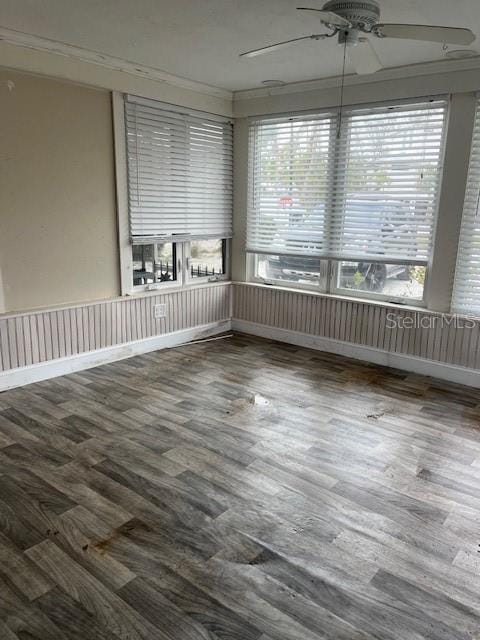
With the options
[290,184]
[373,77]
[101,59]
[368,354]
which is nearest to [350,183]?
[290,184]

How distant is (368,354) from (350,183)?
67.8 inches

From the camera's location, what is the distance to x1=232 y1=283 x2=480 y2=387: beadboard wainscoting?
4234 mm

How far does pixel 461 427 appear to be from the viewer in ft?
11.3

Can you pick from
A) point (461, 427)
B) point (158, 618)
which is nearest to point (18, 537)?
point (158, 618)

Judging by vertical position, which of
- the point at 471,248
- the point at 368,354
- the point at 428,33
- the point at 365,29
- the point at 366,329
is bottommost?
the point at 368,354

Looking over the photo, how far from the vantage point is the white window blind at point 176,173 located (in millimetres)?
4496

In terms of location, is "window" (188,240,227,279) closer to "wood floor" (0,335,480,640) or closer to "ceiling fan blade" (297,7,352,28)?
"wood floor" (0,335,480,640)

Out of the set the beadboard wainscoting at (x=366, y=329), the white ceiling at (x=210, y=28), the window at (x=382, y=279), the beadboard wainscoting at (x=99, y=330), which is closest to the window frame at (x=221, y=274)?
the beadboard wainscoting at (x=99, y=330)

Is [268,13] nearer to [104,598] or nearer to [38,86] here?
[38,86]

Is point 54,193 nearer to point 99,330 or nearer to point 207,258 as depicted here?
point 99,330

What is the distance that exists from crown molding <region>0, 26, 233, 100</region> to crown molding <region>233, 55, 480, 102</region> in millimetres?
397

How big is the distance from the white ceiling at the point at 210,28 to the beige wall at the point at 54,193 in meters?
0.46

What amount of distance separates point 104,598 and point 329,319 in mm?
3626

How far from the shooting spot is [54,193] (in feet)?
13.0
